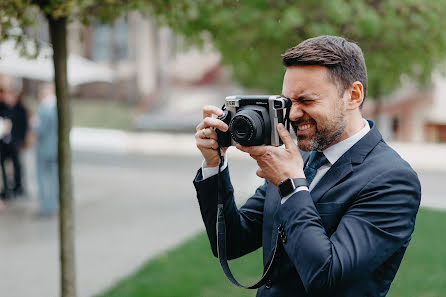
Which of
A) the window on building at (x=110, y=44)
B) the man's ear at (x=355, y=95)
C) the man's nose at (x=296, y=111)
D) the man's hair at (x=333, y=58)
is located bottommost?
the window on building at (x=110, y=44)

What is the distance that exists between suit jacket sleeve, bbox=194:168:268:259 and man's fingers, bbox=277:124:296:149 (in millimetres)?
381

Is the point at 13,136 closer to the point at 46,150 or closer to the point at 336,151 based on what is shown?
the point at 46,150

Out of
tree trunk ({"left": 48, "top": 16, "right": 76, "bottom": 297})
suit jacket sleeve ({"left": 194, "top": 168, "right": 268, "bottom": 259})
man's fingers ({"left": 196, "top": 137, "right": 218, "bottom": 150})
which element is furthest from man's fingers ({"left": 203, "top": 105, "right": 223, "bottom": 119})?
tree trunk ({"left": 48, "top": 16, "right": 76, "bottom": 297})

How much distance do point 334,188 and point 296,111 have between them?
278 millimetres

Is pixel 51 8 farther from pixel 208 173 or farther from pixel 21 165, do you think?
pixel 21 165

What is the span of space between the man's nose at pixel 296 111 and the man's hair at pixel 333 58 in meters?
0.13

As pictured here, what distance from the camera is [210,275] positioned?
514cm

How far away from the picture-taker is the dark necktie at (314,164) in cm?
192

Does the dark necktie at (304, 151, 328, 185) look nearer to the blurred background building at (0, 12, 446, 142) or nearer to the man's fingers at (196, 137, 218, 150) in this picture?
the man's fingers at (196, 137, 218, 150)

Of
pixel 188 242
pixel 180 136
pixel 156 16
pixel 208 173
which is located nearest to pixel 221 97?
pixel 180 136

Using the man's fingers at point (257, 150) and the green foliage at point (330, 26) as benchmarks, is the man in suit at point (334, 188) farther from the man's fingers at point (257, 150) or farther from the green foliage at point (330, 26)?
the green foliage at point (330, 26)

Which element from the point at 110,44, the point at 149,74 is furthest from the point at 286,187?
the point at 110,44

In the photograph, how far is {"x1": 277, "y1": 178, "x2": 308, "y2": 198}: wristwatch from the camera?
67.9 inches

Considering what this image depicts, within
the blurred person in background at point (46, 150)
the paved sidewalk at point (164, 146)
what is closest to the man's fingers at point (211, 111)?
the blurred person in background at point (46, 150)
